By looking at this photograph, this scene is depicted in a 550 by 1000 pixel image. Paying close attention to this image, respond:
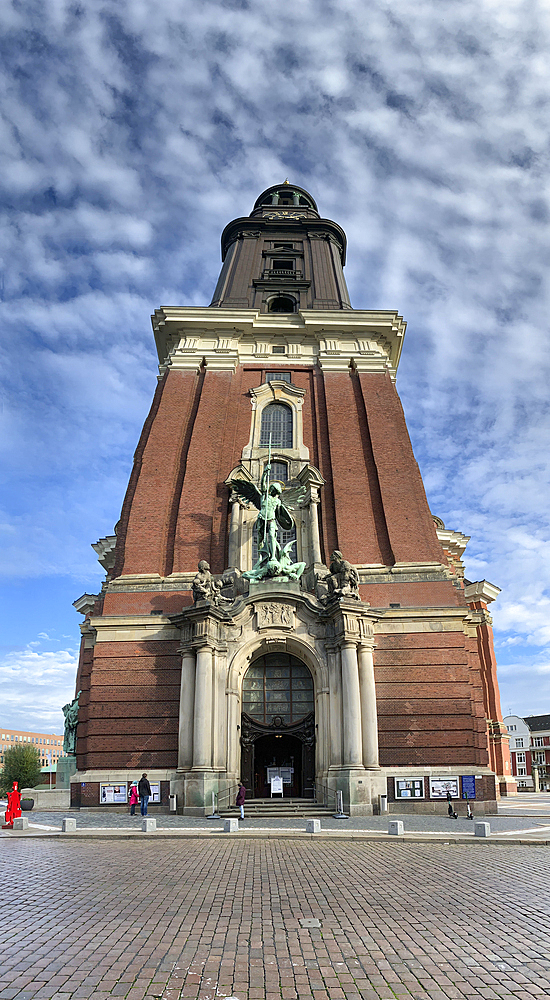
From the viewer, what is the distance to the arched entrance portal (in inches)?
1017

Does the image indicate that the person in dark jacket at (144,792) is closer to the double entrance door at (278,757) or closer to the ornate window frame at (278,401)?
the double entrance door at (278,757)

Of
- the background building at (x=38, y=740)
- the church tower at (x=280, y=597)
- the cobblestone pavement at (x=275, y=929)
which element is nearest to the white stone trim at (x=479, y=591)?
the church tower at (x=280, y=597)

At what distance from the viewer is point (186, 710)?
2444cm

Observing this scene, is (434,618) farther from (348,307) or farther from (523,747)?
(523,747)

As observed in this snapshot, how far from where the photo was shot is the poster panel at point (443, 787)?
24.0 m

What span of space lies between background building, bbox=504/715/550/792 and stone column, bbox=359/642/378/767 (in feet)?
284

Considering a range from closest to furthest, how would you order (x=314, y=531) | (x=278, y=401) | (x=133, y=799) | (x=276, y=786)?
(x=133, y=799) → (x=276, y=786) → (x=314, y=531) → (x=278, y=401)

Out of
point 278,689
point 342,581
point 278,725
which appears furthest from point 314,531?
point 278,725

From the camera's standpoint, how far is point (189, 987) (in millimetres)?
5828

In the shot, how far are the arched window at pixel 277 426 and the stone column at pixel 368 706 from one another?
1181 centimetres

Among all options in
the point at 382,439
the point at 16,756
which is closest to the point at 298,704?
the point at 382,439

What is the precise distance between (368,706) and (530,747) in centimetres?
9329

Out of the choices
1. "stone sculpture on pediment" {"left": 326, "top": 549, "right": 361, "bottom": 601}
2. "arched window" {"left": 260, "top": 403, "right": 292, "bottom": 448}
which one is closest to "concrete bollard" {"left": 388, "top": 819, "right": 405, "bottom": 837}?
"stone sculpture on pediment" {"left": 326, "top": 549, "right": 361, "bottom": 601}

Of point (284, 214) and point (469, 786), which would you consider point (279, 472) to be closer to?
point (469, 786)
